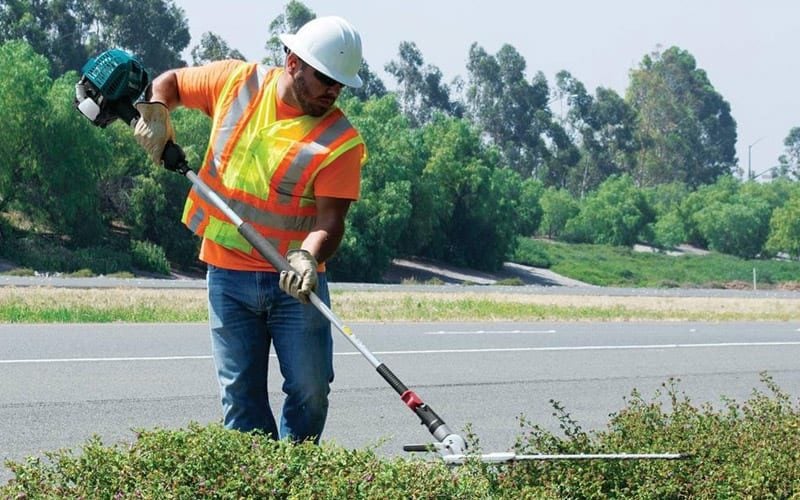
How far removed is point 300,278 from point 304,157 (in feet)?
1.56

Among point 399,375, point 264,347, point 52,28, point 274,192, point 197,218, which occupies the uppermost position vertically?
point 52,28

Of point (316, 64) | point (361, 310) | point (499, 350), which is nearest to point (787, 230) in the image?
point (361, 310)

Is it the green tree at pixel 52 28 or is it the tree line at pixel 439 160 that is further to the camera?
the green tree at pixel 52 28

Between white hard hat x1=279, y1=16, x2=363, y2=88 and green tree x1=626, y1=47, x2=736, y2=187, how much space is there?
4684 inches

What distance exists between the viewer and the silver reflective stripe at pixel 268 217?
5.16m

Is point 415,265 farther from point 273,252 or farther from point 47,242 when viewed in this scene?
point 273,252

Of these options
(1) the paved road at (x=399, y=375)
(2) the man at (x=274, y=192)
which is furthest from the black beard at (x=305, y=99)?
(1) the paved road at (x=399, y=375)

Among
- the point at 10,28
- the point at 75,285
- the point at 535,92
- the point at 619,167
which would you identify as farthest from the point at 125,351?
the point at 619,167

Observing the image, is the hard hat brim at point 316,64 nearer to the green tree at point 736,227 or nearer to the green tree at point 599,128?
the green tree at point 736,227

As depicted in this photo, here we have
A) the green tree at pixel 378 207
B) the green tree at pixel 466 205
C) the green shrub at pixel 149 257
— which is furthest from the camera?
the green tree at pixel 466 205

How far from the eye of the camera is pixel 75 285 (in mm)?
28312

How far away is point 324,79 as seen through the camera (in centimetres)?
507

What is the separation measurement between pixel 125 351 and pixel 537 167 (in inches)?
4067

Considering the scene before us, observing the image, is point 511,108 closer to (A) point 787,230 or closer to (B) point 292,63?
(A) point 787,230
